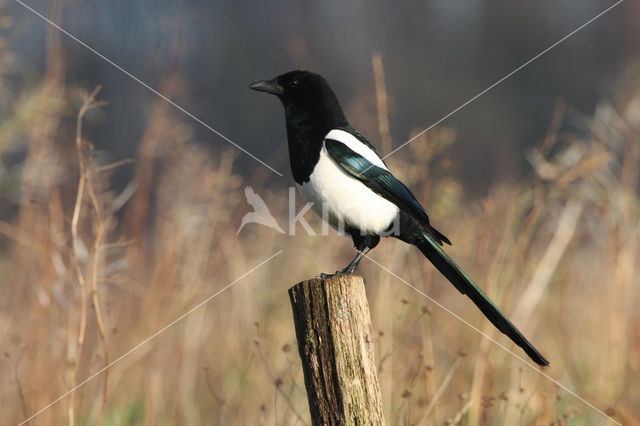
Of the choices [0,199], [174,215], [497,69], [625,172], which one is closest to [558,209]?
[625,172]

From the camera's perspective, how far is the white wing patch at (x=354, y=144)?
2805mm

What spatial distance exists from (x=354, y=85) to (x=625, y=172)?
43.0 ft

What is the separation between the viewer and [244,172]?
38.0 ft

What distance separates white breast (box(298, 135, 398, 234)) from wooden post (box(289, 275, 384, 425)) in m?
0.58

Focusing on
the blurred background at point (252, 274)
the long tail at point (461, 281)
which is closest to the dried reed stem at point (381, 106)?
the blurred background at point (252, 274)

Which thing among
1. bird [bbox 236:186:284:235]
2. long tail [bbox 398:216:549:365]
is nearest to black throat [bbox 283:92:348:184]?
long tail [bbox 398:216:549:365]

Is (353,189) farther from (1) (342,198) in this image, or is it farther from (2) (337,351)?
(2) (337,351)

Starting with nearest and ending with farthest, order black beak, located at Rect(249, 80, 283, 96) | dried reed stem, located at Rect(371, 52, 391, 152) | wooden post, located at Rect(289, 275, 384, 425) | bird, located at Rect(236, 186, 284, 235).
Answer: wooden post, located at Rect(289, 275, 384, 425) < dried reed stem, located at Rect(371, 52, 391, 152) < black beak, located at Rect(249, 80, 283, 96) < bird, located at Rect(236, 186, 284, 235)

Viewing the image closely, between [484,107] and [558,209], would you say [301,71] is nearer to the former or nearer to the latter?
[558,209]

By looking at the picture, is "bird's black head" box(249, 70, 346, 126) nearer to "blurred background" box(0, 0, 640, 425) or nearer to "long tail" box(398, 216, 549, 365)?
"blurred background" box(0, 0, 640, 425)

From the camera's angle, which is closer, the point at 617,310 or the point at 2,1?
the point at 2,1

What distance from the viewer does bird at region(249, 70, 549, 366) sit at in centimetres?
276

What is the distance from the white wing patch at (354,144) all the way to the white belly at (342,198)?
0.25 ft

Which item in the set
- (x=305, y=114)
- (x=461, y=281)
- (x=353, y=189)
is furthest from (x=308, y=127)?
(x=461, y=281)
